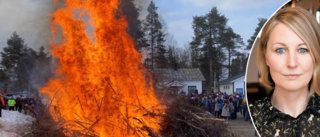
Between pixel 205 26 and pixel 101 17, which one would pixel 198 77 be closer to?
pixel 205 26

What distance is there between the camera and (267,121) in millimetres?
3053

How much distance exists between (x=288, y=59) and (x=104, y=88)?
4268mm

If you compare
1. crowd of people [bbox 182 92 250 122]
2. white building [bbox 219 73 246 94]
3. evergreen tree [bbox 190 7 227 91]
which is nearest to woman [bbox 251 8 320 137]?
crowd of people [bbox 182 92 250 122]

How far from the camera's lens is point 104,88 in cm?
621

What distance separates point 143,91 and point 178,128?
1143mm

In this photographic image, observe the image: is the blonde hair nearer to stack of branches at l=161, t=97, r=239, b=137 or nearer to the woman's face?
the woman's face

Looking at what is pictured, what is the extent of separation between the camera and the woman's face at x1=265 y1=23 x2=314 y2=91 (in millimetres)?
2674

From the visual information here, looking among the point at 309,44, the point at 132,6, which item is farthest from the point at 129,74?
the point at 309,44

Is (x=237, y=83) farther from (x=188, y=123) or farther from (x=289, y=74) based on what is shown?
(x=289, y=74)

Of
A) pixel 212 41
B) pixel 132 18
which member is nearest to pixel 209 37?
pixel 212 41

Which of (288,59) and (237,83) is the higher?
(288,59)

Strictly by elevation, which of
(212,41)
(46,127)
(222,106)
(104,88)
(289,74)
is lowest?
(222,106)

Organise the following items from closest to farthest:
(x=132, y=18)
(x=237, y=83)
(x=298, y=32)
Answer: (x=298, y=32) → (x=132, y=18) → (x=237, y=83)

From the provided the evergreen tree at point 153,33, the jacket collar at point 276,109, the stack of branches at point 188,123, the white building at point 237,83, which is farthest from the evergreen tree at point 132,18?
the white building at point 237,83
